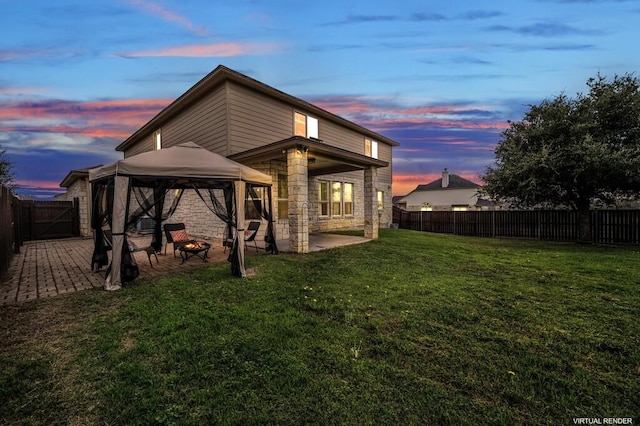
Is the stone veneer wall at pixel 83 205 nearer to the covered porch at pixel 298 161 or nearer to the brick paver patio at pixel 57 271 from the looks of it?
the brick paver patio at pixel 57 271

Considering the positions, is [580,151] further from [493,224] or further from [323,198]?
[323,198]

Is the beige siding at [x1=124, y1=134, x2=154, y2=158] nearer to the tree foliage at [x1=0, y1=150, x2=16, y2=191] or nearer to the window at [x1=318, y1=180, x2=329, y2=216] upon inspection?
the tree foliage at [x1=0, y1=150, x2=16, y2=191]

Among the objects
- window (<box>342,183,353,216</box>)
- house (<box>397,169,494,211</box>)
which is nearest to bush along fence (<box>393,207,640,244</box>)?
window (<box>342,183,353,216</box>)

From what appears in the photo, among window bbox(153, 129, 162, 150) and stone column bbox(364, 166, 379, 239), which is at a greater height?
window bbox(153, 129, 162, 150)

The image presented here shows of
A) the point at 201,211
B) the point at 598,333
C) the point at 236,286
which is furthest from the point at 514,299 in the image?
the point at 201,211

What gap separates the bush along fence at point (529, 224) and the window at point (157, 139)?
1606 cm

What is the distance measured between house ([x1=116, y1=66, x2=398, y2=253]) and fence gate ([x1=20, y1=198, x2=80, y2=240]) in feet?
17.2

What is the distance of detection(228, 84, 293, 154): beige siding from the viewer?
33.2ft

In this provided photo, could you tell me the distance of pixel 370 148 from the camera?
18.2m

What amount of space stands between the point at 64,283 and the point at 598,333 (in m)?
8.85

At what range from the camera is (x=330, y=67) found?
13.1 metres

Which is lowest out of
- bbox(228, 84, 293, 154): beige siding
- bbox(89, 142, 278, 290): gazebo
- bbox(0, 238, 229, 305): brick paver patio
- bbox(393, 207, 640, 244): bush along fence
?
bbox(0, 238, 229, 305): brick paver patio

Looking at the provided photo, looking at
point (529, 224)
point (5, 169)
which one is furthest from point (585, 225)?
point (5, 169)

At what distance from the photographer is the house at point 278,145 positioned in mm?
8453
